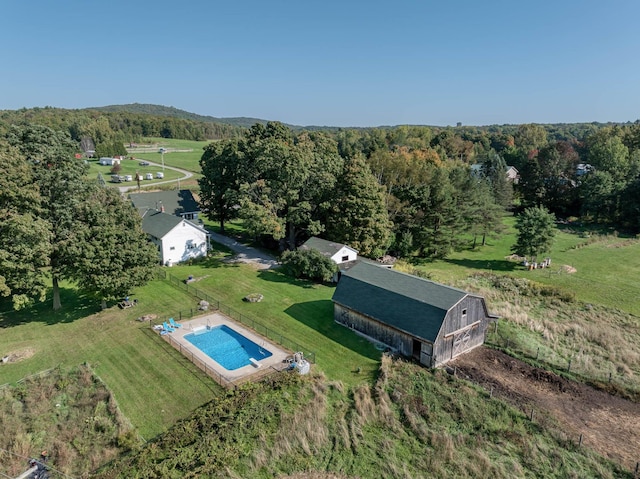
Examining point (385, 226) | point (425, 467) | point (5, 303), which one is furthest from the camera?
point (385, 226)

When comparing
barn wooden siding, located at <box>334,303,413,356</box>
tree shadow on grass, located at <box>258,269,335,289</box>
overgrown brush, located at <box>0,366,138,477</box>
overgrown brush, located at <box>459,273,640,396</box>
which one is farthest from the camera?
tree shadow on grass, located at <box>258,269,335,289</box>

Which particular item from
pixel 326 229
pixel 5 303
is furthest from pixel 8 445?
pixel 326 229

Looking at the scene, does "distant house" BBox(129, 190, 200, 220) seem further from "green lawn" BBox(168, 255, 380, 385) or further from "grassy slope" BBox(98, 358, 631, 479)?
"grassy slope" BBox(98, 358, 631, 479)

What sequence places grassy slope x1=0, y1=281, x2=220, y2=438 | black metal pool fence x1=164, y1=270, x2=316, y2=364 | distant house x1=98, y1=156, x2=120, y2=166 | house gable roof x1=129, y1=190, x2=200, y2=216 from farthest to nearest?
distant house x1=98, y1=156, x2=120, y2=166
house gable roof x1=129, y1=190, x2=200, y2=216
black metal pool fence x1=164, y1=270, x2=316, y2=364
grassy slope x1=0, y1=281, x2=220, y2=438

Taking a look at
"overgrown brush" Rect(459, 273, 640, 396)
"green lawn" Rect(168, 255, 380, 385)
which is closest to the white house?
"green lawn" Rect(168, 255, 380, 385)

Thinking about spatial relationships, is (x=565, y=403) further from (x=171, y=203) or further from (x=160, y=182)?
(x=160, y=182)

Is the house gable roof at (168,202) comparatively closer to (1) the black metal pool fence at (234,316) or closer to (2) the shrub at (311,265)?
(1) the black metal pool fence at (234,316)

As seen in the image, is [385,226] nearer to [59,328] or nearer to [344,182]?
[344,182]

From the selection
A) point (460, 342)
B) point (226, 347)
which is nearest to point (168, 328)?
point (226, 347)
